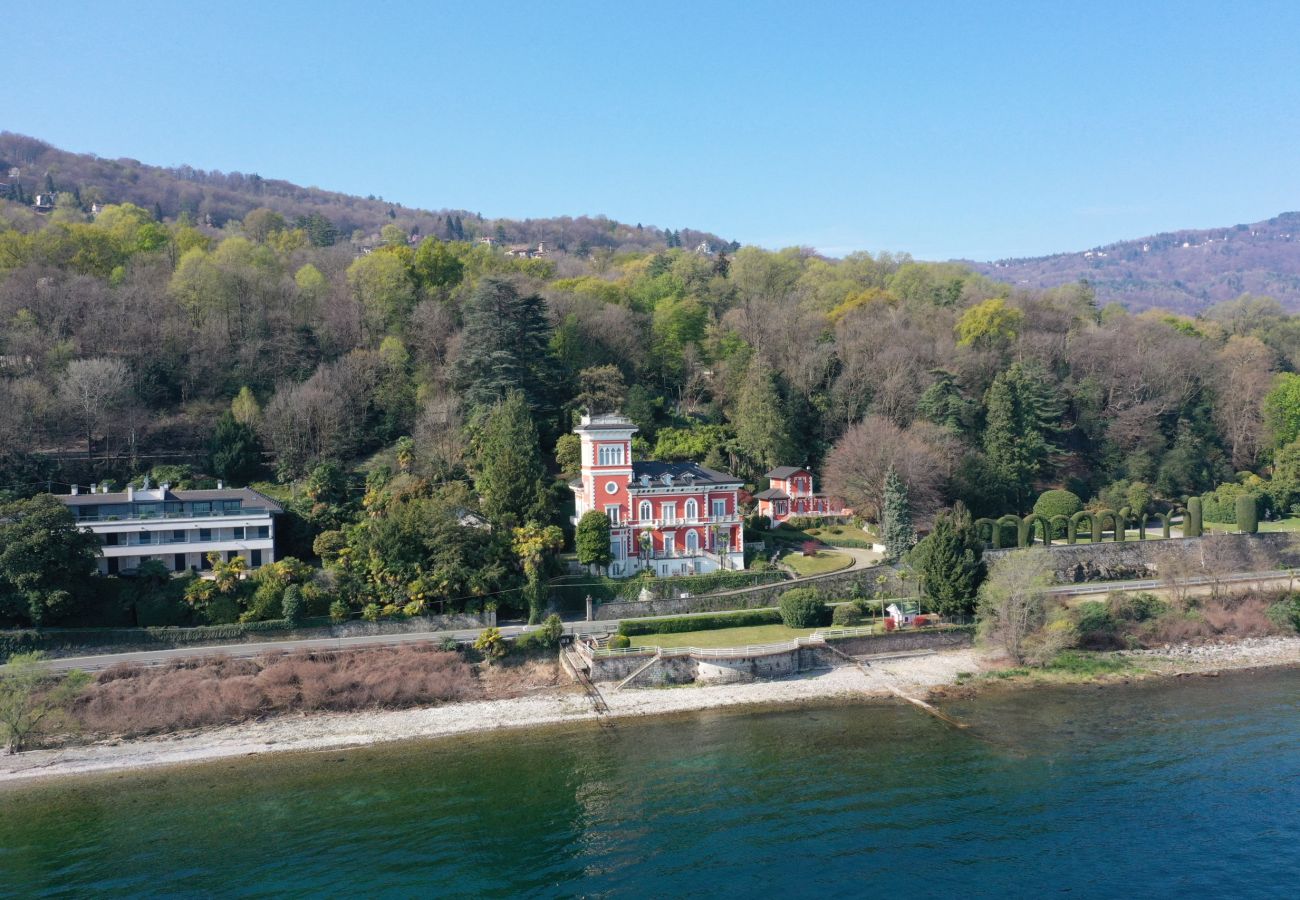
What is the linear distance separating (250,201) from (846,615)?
129 meters

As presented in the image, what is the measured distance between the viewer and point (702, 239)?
171000mm

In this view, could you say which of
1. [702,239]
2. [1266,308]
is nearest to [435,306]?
[1266,308]

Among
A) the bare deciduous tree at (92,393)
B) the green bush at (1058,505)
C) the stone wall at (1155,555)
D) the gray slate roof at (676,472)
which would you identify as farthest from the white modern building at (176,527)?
the green bush at (1058,505)

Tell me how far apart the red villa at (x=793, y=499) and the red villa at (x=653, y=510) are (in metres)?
7.16

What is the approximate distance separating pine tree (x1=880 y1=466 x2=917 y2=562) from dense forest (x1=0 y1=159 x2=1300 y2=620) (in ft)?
11.3

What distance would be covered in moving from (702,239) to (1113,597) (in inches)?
5365

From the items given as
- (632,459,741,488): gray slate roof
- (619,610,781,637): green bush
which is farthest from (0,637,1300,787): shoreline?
(632,459,741,488): gray slate roof

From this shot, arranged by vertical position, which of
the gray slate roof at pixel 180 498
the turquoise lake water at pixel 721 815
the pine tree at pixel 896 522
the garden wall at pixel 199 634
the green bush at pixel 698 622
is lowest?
the turquoise lake water at pixel 721 815

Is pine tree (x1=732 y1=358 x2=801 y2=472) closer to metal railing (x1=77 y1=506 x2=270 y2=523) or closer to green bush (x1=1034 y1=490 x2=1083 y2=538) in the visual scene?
→ green bush (x1=1034 y1=490 x2=1083 y2=538)

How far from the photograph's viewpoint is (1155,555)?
4919 centimetres

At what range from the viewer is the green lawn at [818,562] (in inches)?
1780

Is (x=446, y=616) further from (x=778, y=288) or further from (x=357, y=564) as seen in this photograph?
(x=778, y=288)

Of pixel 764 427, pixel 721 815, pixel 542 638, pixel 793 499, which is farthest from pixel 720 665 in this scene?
pixel 764 427

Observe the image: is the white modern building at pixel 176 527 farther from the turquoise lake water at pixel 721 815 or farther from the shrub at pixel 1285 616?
the shrub at pixel 1285 616
